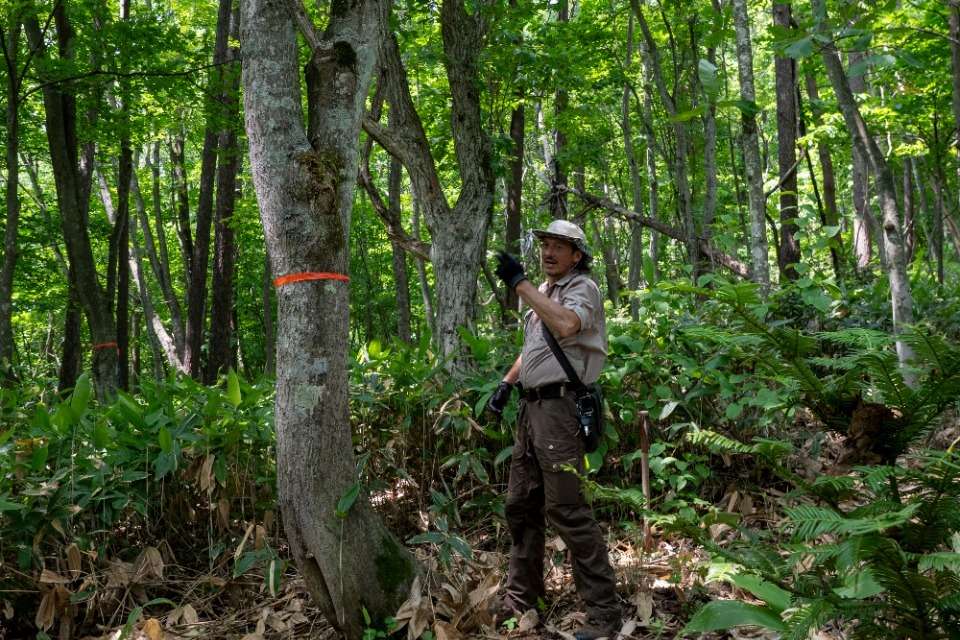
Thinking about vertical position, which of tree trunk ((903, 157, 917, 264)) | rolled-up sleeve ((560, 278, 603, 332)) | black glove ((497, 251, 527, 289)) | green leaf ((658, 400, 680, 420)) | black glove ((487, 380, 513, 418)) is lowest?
green leaf ((658, 400, 680, 420))

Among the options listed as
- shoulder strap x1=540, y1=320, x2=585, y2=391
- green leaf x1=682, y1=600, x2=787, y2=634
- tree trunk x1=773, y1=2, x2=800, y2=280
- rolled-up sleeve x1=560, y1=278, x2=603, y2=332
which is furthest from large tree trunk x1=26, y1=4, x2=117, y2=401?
tree trunk x1=773, y1=2, x2=800, y2=280

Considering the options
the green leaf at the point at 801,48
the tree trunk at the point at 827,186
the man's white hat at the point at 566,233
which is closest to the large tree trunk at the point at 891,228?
the green leaf at the point at 801,48

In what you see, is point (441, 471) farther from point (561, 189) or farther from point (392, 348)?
point (561, 189)

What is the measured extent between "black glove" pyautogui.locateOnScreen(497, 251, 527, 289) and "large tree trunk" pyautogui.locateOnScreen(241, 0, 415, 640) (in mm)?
816

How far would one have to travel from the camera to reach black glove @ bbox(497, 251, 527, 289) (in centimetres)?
376

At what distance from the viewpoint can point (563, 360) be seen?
3855 mm

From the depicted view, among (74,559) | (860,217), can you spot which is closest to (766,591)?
(74,559)

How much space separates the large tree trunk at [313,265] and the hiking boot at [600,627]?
3.60 feet

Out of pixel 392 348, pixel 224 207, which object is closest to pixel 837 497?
pixel 392 348

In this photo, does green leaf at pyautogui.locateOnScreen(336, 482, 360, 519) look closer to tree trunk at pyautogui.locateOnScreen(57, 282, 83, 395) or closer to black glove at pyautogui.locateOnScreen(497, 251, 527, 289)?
black glove at pyautogui.locateOnScreen(497, 251, 527, 289)

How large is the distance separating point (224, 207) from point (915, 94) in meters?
10.2

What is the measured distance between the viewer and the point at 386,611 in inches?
142

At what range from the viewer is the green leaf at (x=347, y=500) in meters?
3.40

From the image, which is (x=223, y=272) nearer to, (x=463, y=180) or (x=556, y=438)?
(x=463, y=180)
